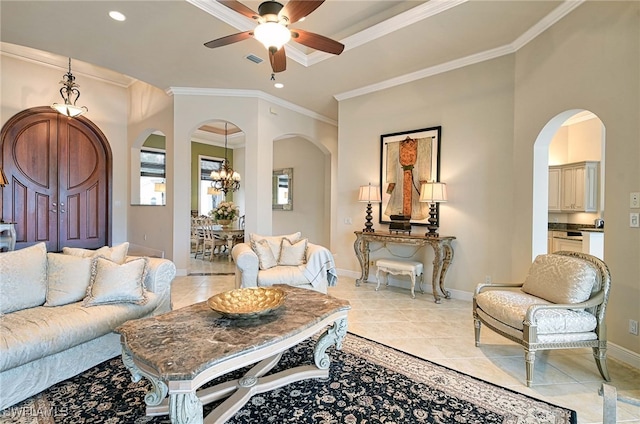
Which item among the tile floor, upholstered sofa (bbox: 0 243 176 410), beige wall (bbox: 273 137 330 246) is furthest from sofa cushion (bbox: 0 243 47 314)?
beige wall (bbox: 273 137 330 246)

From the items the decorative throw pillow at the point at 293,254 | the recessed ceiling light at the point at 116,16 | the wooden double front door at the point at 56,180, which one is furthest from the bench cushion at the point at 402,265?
the wooden double front door at the point at 56,180

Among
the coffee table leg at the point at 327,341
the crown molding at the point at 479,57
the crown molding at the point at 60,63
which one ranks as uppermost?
the crown molding at the point at 60,63

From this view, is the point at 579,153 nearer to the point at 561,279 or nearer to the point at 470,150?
the point at 470,150

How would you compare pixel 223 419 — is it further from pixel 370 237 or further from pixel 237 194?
pixel 237 194

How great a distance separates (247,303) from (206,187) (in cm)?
800

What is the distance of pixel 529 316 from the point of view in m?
2.19

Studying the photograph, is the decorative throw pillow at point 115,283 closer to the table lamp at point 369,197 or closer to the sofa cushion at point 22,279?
the sofa cushion at point 22,279

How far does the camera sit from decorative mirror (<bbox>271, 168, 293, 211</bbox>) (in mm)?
8148

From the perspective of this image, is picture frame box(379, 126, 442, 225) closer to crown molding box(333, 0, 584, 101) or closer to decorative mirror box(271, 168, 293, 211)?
crown molding box(333, 0, 584, 101)

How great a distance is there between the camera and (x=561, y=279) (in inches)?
96.5

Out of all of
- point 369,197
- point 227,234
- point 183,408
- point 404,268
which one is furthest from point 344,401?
point 227,234

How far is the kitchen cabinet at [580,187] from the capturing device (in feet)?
17.7

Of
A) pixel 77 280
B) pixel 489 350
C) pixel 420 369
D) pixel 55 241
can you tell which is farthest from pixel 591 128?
pixel 55 241

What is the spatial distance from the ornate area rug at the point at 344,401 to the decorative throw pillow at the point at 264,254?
4.99 ft
